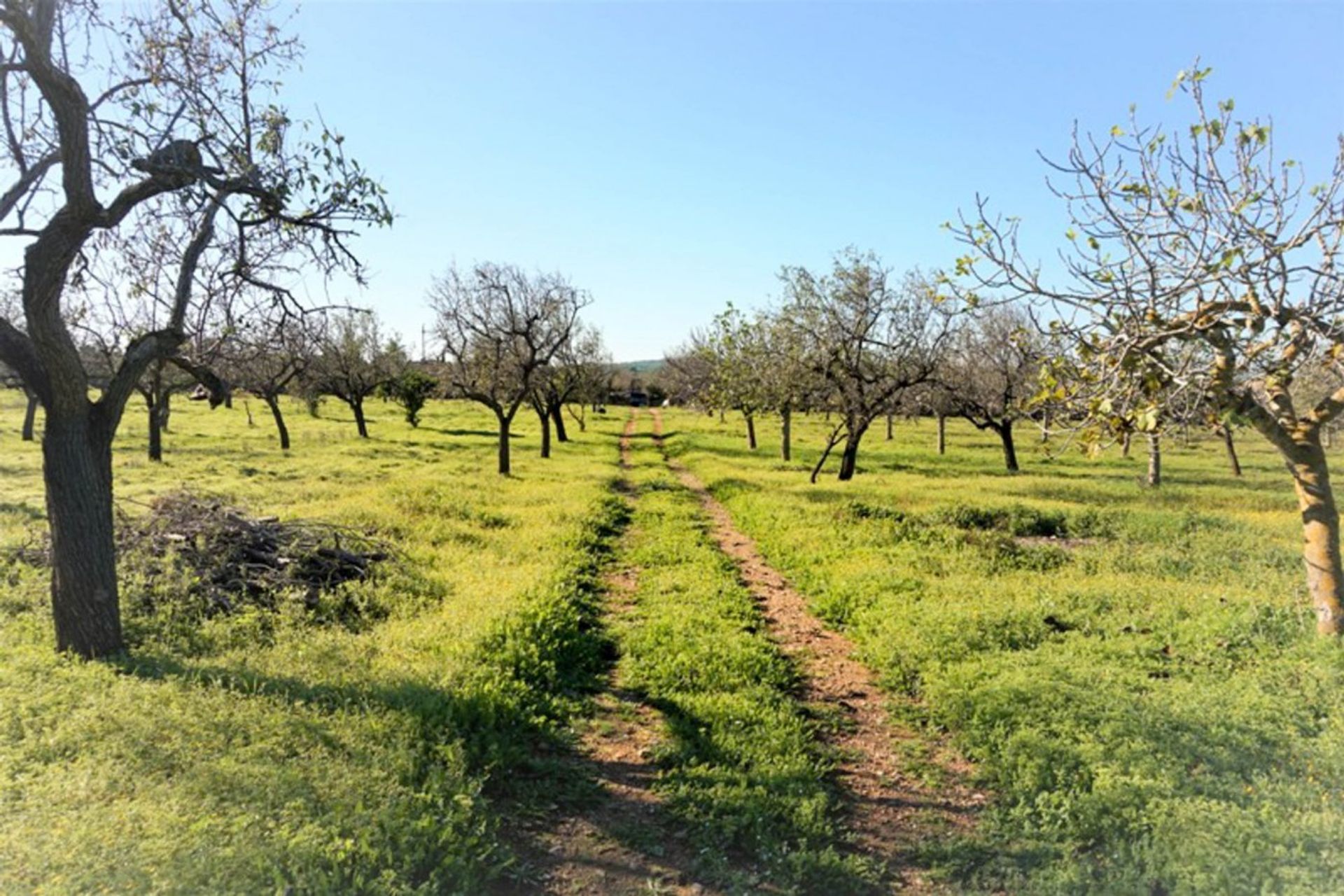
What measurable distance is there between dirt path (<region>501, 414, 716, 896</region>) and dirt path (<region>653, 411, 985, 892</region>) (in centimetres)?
149

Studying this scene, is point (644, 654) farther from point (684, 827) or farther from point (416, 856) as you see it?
point (416, 856)

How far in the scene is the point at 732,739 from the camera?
6.61 metres

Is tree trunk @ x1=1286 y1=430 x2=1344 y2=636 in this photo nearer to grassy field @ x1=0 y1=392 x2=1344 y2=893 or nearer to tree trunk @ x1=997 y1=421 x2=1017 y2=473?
grassy field @ x1=0 y1=392 x2=1344 y2=893

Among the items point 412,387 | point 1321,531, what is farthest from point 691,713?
point 412,387

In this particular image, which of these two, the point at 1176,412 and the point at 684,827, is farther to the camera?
the point at 1176,412

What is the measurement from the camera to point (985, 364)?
124 feet

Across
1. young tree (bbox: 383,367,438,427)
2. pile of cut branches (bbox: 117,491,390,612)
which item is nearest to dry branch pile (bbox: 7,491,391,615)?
pile of cut branches (bbox: 117,491,390,612)

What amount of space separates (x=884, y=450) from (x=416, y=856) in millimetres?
41350

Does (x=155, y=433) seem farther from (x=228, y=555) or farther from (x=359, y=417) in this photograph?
(x=228, y=555)

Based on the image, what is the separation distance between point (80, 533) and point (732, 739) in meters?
6.76

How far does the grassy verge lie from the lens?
16.5ft

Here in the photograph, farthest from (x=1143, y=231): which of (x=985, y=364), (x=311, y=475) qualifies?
(x=985, y=364)

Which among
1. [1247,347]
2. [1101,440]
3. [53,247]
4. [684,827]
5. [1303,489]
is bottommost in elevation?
[684,827]

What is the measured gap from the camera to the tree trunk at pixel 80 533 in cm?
713
